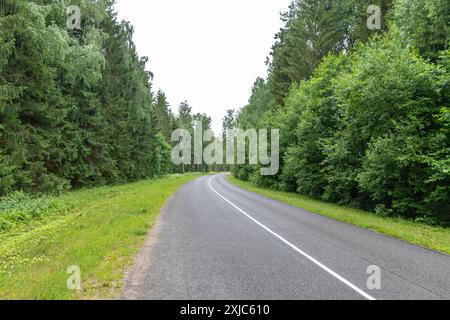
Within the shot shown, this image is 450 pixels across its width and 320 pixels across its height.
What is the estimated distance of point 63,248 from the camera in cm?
795

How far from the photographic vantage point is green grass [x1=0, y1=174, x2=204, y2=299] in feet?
17.5

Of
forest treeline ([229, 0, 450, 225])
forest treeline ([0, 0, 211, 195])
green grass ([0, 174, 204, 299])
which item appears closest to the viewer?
green grass ([0, 174, 204, 299])

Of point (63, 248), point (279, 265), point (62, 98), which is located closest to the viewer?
→ point (279, 265)

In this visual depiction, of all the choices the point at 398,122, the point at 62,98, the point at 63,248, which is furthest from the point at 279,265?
the point at 62,98

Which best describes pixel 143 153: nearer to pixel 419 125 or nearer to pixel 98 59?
pixel 98 59

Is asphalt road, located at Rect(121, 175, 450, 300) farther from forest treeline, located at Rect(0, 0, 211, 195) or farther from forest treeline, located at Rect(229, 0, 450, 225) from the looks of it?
forest treeline, located at Rect(0, 0, 211, 195)

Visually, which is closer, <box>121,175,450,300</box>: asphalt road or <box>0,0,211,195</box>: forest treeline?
<box>121,175,450,300</box>: asphalt road

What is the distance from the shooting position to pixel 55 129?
19.5 metres

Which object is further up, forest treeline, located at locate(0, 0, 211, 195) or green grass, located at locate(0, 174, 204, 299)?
forest treeline, located at locate(0, 0, 211, 195)

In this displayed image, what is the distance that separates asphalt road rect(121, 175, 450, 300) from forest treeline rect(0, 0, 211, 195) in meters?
9.99

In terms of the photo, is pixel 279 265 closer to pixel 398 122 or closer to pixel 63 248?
pixel 63 248

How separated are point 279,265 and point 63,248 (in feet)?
17.1

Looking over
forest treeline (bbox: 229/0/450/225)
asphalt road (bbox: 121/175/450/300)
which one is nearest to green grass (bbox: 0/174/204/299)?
asphalt road (bbox: 121/175/450/300)

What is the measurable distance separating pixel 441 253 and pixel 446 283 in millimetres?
2716
